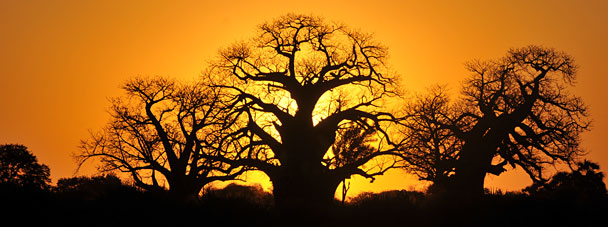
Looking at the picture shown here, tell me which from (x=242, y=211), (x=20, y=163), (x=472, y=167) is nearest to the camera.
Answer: (x=242, y=211)

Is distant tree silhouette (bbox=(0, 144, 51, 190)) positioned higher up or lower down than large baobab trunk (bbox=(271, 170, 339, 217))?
higher up

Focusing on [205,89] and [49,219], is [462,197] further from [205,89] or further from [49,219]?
[205,89]

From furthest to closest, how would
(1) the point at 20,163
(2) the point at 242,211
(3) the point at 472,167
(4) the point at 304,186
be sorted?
1. (1) the point at 20,163
2. (3) the point at 472,167
3. (4) the point at 304,186
4. (2) the point at 242,211

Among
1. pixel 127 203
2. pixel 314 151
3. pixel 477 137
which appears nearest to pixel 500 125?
pixel 477 137

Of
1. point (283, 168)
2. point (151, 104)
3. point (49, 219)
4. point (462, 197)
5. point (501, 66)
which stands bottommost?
point (49, 219)

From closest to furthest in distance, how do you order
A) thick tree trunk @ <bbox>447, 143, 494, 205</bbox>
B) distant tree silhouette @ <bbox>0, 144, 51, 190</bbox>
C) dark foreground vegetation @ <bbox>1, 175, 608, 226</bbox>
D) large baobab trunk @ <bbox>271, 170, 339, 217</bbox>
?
dark foreground vegetation @ <bbox>1, 175, 608, 226</bbox> < large baobab trunk @ <bbox>271, 170, 339, 217</bbox> < thick tree trunk @ <bbox>447, 143, 494, 205</bbox> < distant tree silhouette @ <bbox>0, 144, 51, 190</bbox>

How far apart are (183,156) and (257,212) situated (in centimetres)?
1795

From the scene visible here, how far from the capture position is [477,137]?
47.1 meters

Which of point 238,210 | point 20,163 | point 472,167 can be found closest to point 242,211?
point 238,210

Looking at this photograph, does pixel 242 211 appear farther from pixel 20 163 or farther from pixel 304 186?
pixel 20 163

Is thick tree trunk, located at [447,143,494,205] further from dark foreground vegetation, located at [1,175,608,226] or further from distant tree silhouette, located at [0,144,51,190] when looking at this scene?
distant tree silhouette, located at [0,144,51,190]

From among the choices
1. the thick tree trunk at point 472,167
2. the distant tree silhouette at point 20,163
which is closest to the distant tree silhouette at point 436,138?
the thick tree trunk at point 472,167

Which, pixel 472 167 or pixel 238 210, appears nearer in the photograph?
pixel 238 210

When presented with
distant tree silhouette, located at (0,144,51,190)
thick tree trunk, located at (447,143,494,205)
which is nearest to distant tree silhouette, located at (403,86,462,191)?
thick tree trunk, located at (447,143,494,205)
